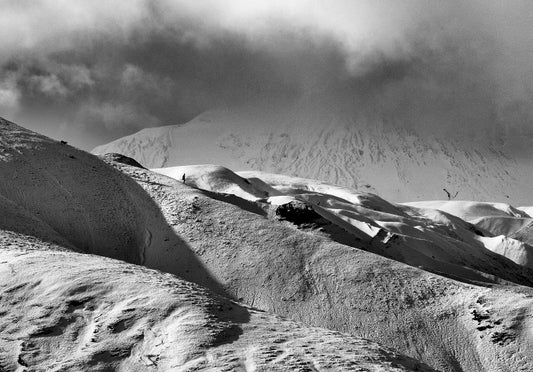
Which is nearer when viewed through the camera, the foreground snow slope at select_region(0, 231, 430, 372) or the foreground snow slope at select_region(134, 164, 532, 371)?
the foreground snow slope at select_region(0, 231, 430, 372)

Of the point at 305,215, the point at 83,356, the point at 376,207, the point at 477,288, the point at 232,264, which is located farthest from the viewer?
the point at 376,207

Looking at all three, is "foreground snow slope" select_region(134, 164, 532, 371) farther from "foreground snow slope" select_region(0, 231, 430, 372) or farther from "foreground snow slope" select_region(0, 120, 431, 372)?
"foreground snow slope" select_region(0, 231, 430, 372)

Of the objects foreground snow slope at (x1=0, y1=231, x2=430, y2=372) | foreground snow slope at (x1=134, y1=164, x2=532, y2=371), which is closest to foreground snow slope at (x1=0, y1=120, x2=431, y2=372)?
foreground snow slope at (x1=0, y1=231, x2=430, y2=372)

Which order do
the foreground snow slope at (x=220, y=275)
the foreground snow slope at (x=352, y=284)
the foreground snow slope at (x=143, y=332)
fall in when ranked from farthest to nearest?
1. the foreground snow slope at (x=352, y=284)
2. the foreground snow slope at (x=220, y=275)
3. the foreground snow slope at (x=143, y=332)

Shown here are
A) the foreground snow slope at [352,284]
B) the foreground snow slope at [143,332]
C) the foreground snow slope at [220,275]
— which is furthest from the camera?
the foreground snow slope at [352,284]

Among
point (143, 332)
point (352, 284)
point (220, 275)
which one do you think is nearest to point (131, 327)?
point (143, 332)

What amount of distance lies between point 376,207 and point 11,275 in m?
88.8

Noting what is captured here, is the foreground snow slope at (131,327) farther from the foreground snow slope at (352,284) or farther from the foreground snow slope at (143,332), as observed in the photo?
the foreground snow slope at (352,284)

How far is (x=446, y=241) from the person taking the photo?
199ft

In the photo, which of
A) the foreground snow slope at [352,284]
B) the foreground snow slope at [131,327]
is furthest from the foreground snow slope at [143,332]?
the foreground snow slope at [352,284]

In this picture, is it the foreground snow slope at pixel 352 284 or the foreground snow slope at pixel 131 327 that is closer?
the foreground snow slope at pixel 131 327

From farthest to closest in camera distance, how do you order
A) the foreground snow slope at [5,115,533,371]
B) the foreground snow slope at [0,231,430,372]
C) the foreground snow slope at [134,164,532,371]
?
the foreground snow slope at [134,164,532,371]
the foreground snow slope at [5,115,533,371]
the foreground snow slope at [0,231,430,372]

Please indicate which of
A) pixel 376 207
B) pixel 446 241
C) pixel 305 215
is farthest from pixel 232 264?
pixel 376 207

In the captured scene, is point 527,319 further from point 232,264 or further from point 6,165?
point 6,165
